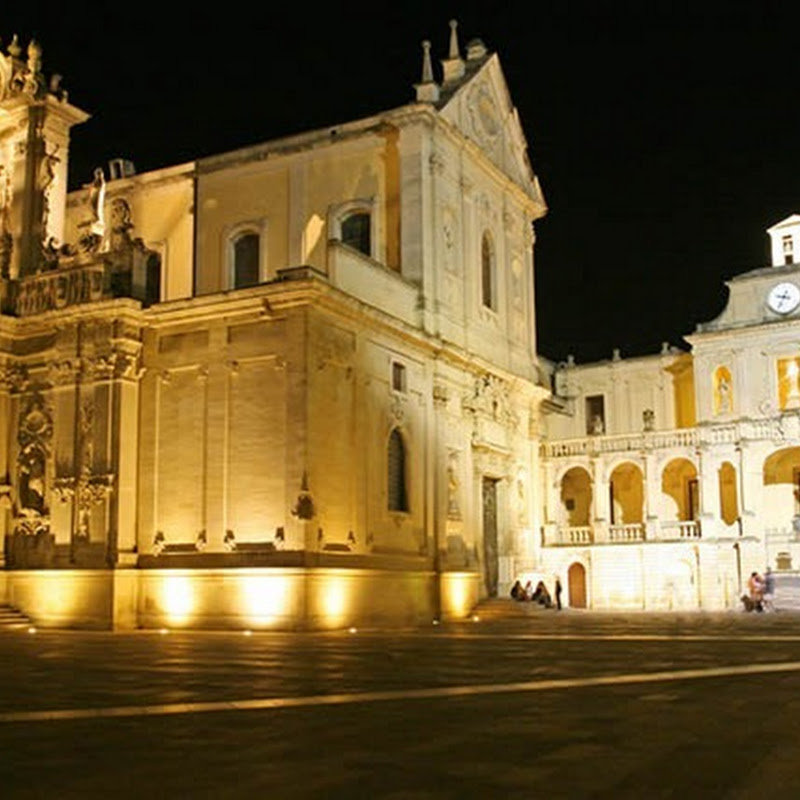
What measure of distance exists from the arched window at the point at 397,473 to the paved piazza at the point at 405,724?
14.7 m

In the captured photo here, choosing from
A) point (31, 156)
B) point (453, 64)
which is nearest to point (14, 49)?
point (31, 156)

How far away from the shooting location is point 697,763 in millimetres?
7422

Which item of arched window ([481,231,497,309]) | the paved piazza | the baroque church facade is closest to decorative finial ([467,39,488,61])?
the baroque church facade

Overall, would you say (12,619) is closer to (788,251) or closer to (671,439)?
(671,439)

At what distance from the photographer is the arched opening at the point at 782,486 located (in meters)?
48.8

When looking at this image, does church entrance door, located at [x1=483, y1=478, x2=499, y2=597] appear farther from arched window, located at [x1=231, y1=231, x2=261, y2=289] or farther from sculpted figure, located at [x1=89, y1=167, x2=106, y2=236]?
sculpted figure, located at [x1=89, y1=167, x2=106, y2=236]

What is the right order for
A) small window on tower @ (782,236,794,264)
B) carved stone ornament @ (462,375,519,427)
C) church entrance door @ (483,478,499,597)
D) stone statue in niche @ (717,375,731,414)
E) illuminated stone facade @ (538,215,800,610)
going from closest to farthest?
1. carved stone ornament @ (462,375,519,427)
2. church entrance door @ (483,478,499,597)
3. illuminated stone facade @ (538,215,800,610)
4. stone statue in niche @ (717,375,731,414)
5. small window on tower @ (782,236,794,264)

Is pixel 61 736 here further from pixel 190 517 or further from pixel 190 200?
pixel 190 200

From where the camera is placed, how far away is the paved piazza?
22.4 ft

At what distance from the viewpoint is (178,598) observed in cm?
2925

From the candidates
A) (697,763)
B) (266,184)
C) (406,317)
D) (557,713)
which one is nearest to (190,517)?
(406,317)

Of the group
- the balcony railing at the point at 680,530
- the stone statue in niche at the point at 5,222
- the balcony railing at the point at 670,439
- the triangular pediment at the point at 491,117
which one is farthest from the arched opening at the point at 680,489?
the stone statue in niche at the point at 5,222

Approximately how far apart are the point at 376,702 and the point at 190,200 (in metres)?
31.5

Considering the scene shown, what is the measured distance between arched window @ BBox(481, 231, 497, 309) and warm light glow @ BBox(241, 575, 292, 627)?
16588mm
